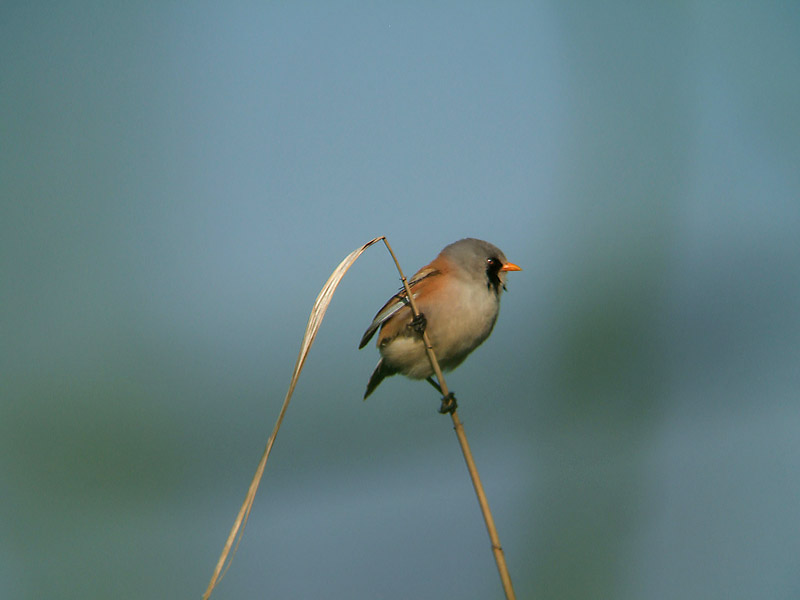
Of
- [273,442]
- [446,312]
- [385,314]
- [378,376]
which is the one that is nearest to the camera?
[273,442]

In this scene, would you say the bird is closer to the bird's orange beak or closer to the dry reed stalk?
the bird's orange beak

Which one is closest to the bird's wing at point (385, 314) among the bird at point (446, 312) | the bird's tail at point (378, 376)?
the bird at point (446, 312)

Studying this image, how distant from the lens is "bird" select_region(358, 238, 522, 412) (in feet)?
10.2

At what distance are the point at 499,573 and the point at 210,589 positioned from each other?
613mm

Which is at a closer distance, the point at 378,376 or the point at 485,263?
the point at 485,263

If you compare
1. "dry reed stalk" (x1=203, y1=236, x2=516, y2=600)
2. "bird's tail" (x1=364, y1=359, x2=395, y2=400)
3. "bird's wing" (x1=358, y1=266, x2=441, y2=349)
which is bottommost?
"dry reed stalk" (x1=203, y1=236, x2=516, y2=600)

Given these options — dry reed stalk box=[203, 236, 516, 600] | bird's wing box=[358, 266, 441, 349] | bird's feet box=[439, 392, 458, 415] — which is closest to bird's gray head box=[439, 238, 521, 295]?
bird's wing box=[358, 266, 441, 349]

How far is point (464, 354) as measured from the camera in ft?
10.5

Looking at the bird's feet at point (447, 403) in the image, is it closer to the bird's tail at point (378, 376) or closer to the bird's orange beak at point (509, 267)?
the bird's tail at point (378, 376)

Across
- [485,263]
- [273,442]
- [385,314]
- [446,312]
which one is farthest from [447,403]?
[273,442]

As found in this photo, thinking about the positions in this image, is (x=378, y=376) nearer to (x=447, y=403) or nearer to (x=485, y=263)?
(x=447, y=403)

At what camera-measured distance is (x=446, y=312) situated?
310 centimetres

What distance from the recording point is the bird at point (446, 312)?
10.2 feet

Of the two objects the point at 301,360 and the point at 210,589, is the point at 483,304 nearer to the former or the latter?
the point at 301,360
